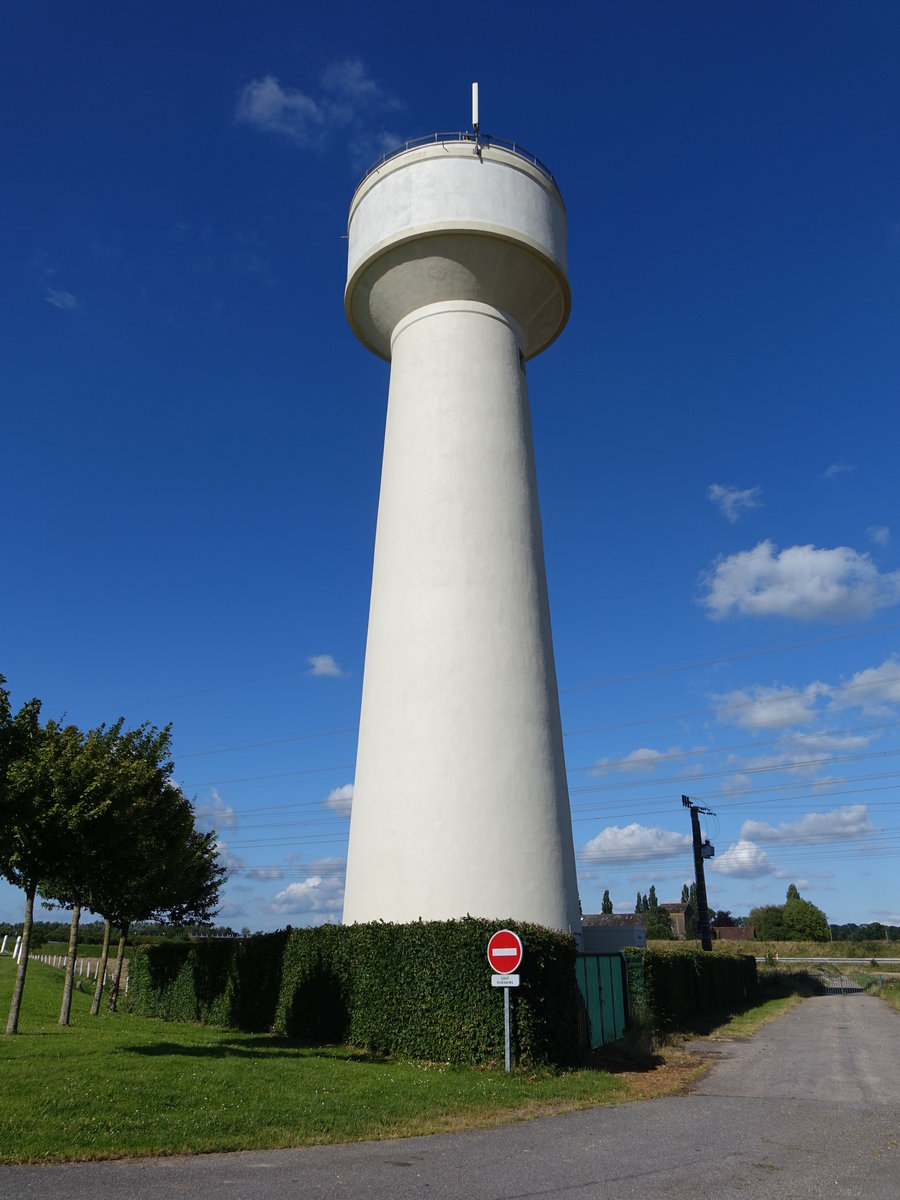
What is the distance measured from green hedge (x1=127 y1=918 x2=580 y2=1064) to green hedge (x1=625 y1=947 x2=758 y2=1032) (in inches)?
227

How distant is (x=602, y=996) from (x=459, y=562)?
922cm

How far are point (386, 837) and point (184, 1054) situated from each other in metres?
4.93

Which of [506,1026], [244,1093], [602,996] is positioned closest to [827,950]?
[602,996]

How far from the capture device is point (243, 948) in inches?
818

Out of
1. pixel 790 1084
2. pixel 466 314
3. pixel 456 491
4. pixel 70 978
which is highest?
pixel 466 314

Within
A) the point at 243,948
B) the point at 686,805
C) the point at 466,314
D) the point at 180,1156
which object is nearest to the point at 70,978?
the point at 243,948

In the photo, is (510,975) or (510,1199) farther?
(510,975)

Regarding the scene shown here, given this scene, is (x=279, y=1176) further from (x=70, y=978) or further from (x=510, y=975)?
(x=70, y=978)

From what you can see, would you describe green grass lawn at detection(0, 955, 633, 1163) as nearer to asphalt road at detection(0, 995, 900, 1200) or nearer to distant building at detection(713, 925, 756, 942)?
asphalt road at detection(0, 995, 900, 1200)

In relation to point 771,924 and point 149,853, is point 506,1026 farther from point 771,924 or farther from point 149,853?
point 771,924

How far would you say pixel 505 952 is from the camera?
13.5 meters

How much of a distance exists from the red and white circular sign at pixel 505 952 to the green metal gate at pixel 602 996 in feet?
10.4

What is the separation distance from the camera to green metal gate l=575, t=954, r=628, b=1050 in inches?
656

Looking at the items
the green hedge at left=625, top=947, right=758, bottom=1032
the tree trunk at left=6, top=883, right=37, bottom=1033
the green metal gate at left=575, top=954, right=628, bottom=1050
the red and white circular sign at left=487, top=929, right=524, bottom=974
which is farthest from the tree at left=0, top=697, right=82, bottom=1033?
the green hedge at left=625, top=947, right=758, bottom=1032
